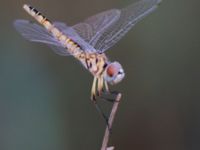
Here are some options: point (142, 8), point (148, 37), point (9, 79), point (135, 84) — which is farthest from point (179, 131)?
point (142, 8)

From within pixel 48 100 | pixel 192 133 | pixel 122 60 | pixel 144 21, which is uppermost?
pixel 144 21

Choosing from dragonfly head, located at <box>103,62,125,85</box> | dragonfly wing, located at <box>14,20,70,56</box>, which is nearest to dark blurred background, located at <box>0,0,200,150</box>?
dragonfly wing, located at <box>14,20,70,56</box>

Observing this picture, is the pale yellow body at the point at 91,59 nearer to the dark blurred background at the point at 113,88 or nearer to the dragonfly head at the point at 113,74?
the dragonfly head at the point at 113,74

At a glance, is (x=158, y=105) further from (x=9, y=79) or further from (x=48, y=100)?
(x=9, y=79)

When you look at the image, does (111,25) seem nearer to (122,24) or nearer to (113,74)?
(122,24)

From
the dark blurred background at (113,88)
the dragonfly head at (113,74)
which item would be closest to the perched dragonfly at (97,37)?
the dragonfly head at (113,74)

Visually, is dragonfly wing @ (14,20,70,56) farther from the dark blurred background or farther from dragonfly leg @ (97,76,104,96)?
the dark blurred background
